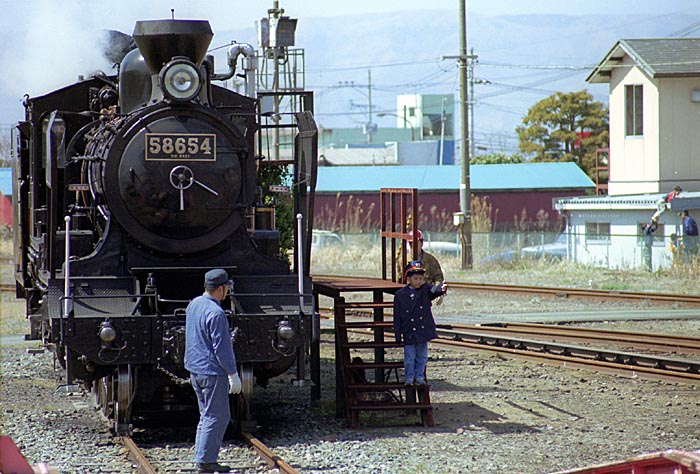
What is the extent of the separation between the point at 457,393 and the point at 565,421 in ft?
6.33

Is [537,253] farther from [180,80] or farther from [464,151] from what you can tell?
[180,80]

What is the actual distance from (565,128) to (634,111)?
35.4 metres

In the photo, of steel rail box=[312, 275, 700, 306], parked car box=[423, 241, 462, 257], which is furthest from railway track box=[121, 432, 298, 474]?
parked car box=[423, 241, 462, 257]

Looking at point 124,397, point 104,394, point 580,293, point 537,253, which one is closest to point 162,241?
point 124,397

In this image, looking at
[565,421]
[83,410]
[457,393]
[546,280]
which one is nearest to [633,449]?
[565,421]

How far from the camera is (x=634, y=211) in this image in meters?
29.3

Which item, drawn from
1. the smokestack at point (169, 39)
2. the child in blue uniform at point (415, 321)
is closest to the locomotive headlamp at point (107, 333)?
the smokestack at point (169, 39)

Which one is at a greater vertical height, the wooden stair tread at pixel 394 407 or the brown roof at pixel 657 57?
the brown roof at pixel 657 57

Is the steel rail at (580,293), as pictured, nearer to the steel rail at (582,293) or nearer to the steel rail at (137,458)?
the steel rail at (582,293)

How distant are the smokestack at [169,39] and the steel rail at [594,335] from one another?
23.9ft

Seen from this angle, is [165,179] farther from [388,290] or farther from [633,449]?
[633,449]

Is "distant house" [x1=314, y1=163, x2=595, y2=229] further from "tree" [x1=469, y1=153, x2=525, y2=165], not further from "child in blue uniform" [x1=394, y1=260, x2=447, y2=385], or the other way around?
"child in blue uniform" [x1=394, y1=260, x2=447, y2=385]

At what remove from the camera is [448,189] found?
147 feet

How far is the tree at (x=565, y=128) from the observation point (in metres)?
64.5
